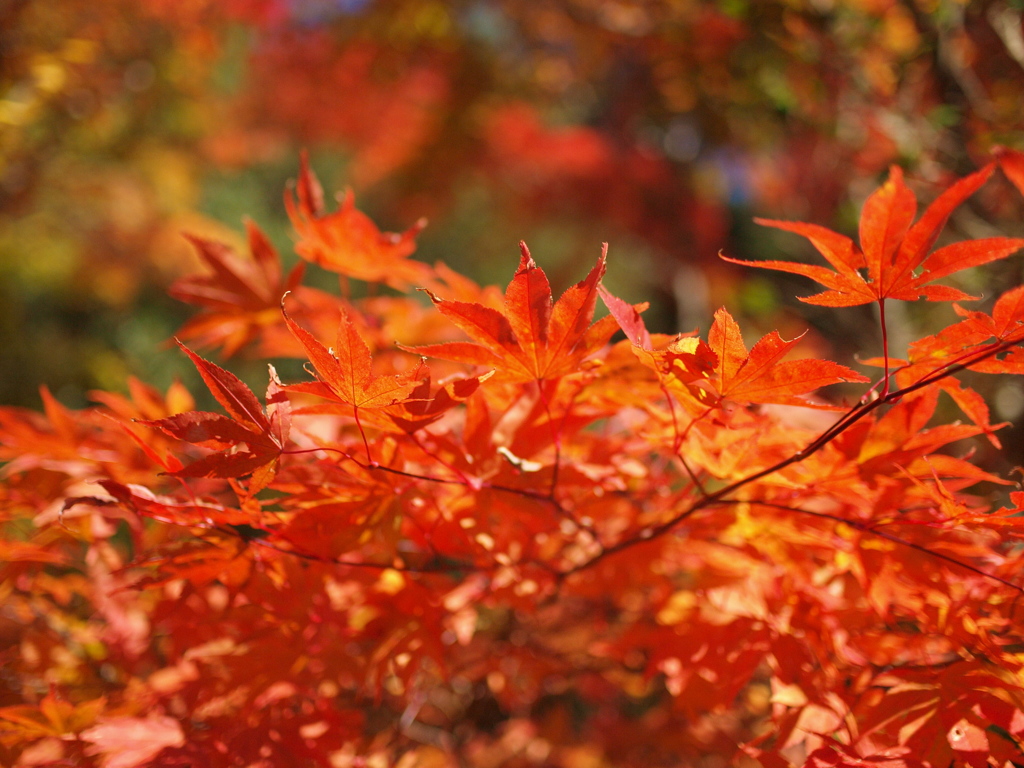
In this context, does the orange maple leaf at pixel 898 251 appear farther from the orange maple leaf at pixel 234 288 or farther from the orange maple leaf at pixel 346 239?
the orange maple leaf at pixel 234 288

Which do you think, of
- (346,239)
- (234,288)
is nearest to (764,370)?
(346,239)

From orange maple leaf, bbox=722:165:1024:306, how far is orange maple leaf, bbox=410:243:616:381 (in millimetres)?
86

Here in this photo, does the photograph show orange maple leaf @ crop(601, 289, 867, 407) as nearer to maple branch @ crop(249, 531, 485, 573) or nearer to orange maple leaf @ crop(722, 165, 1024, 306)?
orange maple leaf @ crop(722, 165, 1024, 306)

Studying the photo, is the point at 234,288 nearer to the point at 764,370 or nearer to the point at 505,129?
the point at 764,370

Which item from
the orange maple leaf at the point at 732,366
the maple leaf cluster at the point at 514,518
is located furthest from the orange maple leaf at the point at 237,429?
the orange maple leaf at the point at 732,366

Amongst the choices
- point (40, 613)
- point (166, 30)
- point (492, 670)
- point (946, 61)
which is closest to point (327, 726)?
point (492, 670)

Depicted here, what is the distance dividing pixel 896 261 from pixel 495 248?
4800 millimetres

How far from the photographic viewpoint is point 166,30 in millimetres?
3180

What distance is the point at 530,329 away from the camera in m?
0.33

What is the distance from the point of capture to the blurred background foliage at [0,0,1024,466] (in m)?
1.14

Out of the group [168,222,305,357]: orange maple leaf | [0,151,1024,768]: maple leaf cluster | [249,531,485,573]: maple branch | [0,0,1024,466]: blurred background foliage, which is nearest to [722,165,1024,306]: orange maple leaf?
[0,151,1024,768]: maple leaf cluster

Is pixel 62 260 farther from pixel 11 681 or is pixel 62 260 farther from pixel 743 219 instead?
pixel 743 219

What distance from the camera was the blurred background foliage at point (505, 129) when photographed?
44.8 inches

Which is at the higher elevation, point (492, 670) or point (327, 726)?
point (327, 726)
